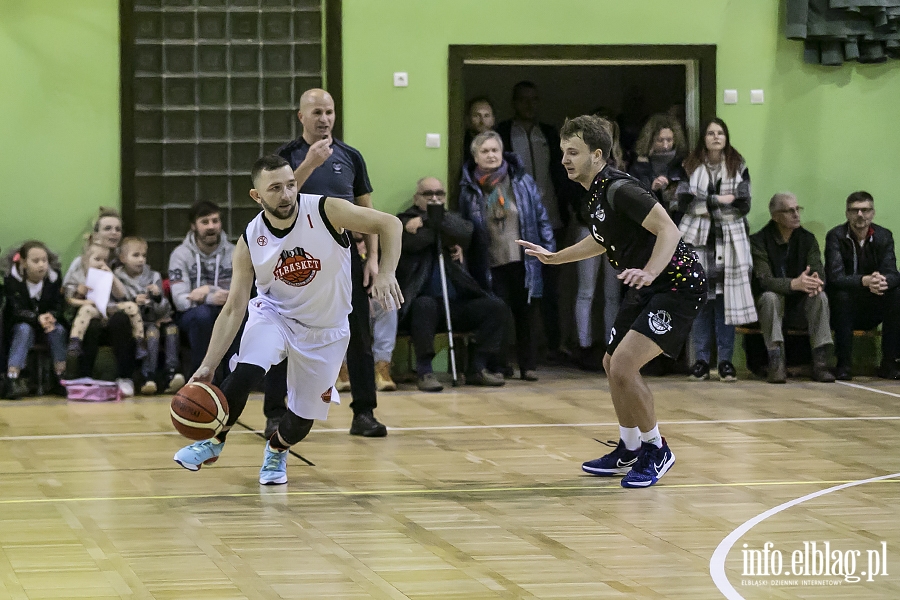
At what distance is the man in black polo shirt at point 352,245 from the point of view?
662cm

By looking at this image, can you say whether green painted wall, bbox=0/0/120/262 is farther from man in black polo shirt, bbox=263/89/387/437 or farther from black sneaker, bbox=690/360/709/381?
black sneaker, bbox=690/360/709/381

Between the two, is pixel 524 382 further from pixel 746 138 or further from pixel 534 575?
pixel 534 575

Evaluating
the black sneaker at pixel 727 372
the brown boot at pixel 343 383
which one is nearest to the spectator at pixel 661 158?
the black sneaker at pixel 727 372

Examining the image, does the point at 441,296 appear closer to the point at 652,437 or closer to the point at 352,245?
the point at 352,245

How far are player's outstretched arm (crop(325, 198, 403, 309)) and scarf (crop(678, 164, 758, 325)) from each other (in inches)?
176

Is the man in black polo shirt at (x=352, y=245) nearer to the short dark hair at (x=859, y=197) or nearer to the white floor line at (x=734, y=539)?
the white floor line at (x=734, y=539)

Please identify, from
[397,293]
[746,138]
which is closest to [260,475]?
[397,293]

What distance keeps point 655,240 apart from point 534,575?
197 cm

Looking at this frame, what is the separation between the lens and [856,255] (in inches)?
379

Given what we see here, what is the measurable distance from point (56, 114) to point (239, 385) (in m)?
5.04

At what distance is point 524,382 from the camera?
30.9ft

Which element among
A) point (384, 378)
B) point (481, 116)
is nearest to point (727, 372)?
point (384, 378)

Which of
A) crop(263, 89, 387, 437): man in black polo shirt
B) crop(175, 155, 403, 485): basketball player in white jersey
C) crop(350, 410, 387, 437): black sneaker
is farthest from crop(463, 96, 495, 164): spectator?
crop(175, 155, 403, 485): basketball player in white jersey

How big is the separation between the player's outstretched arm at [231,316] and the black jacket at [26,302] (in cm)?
372
